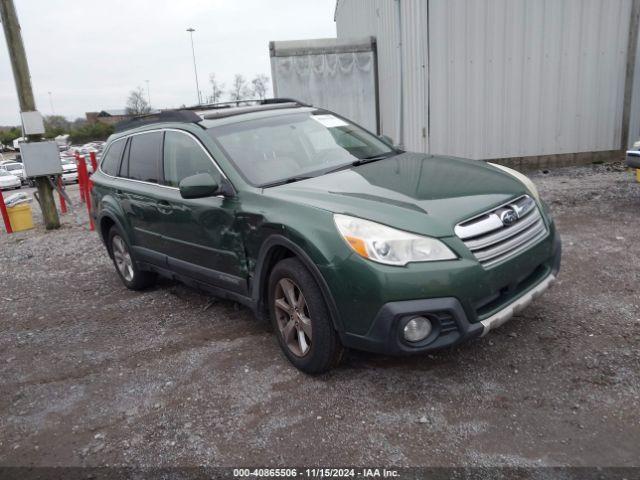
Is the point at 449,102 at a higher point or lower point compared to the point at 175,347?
higher

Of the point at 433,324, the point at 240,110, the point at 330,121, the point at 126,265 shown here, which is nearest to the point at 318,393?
the point at 433,324

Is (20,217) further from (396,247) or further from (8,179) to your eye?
(8,179)

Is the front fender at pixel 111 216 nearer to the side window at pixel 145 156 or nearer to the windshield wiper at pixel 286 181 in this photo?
the side window at pixel 145 156

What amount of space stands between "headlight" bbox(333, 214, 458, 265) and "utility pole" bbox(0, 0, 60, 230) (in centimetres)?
885

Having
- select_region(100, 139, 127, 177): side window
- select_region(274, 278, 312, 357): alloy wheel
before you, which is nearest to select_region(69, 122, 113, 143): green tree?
select_region(100, 139, 127, 177): side window

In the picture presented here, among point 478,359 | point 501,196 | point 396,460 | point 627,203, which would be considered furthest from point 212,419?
point 627,203

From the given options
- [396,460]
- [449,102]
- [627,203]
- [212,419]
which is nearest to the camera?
[396,460]

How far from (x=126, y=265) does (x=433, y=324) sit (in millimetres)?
3882

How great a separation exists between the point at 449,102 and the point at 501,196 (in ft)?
22.7

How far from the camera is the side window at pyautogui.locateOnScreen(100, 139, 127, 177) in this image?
5434mm

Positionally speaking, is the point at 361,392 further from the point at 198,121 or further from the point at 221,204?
the point at 198,121

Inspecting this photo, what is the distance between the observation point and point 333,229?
298 centimetres

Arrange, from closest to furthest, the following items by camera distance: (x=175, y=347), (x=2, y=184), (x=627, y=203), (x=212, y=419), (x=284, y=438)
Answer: (x=284, y=438) < (x=212, y=419) < (x=175, y=347) < (x=627, y=203) < (x=2, y=184)

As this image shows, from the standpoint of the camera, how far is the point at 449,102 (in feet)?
31.7
